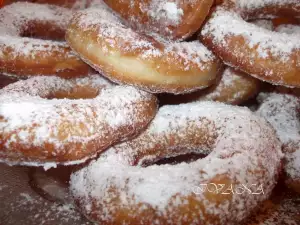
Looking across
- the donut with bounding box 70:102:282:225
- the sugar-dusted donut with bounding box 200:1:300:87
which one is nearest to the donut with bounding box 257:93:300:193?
the donut with bounding box 70:102:282:225

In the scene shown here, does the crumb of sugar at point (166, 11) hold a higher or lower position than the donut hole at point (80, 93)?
higher

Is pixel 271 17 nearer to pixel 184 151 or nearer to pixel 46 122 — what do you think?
pixel 184 151

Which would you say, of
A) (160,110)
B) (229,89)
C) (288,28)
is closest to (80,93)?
(160,110)

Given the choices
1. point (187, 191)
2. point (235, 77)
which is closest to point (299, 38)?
point (235, 77)

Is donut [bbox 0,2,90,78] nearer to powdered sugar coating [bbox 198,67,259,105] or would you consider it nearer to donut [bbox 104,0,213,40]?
donut [bbox 104,0,213,40]

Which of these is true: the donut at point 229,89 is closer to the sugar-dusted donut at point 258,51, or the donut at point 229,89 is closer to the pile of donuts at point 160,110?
the pile of donuts at point 160,110

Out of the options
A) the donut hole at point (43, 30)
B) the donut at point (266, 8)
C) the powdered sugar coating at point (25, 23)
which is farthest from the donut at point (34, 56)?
the donut at point (266, 8)

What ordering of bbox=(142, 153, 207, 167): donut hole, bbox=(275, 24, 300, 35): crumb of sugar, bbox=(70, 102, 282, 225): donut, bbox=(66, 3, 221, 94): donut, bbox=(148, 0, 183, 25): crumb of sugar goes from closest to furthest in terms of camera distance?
1. bbox=(70, 102, 282, 225): donut
2. bbox=(66, 3, 221, 94): donut
3. bbox=(148, 0, 183, 25): crumb of sugar
4. bbox=(142, 153, 207, 167): donut hole
5. bbox=(275, 24, 300, 35): crumb of sugar
